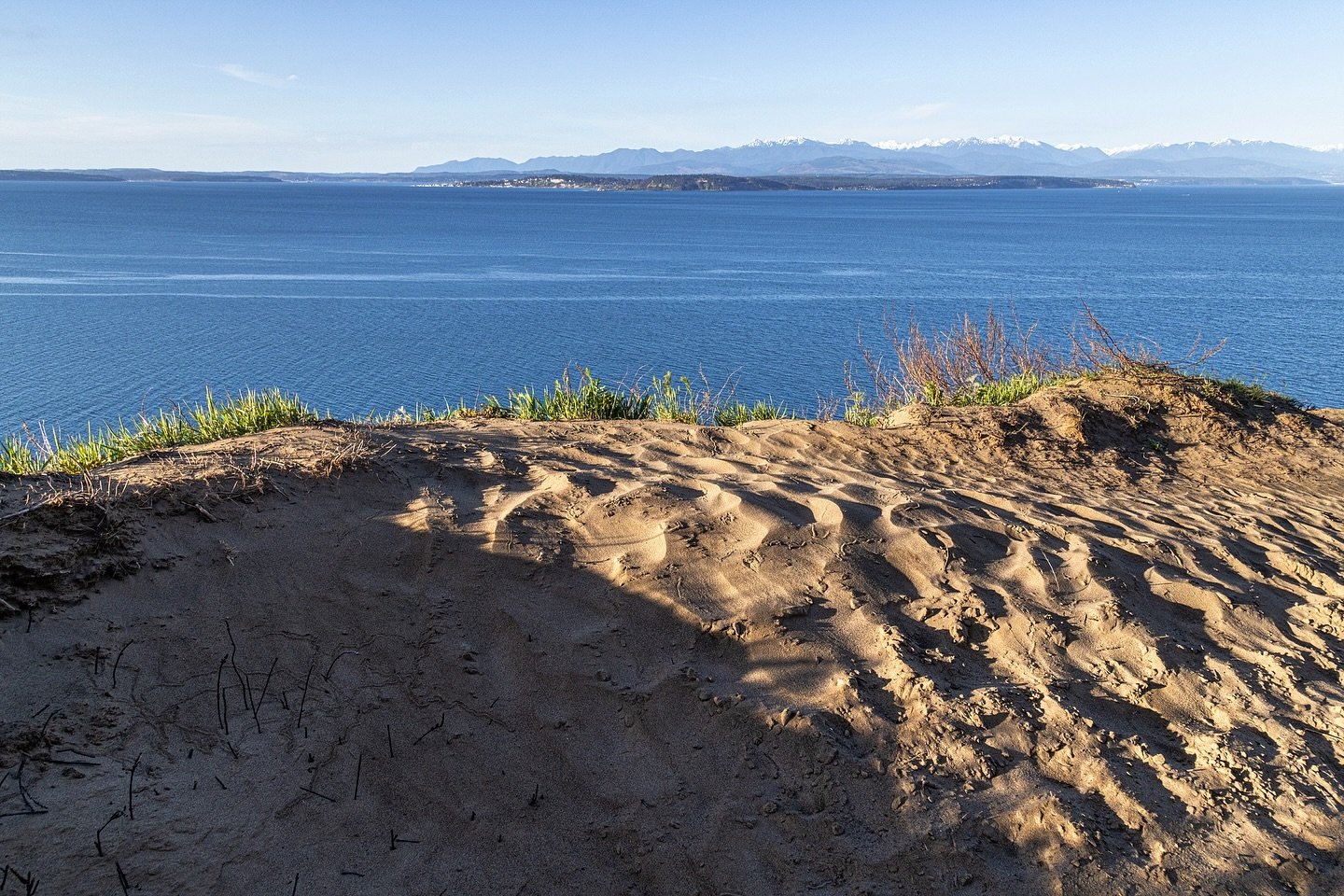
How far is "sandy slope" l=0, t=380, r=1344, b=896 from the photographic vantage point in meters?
3.18

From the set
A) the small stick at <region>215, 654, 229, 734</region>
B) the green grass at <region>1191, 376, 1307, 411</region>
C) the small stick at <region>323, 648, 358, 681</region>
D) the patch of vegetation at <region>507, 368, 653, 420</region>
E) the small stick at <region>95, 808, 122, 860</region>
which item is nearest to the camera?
the small stick at <region>95, 808, 122, 860</region>

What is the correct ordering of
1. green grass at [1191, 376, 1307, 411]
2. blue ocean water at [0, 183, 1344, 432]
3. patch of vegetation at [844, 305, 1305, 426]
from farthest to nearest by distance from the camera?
blue ocean water at [0, 183, 1344, 432] < patch of vegetation at [844, 305, 1305, 426] < green grass at [1191, 376, 1307, 411]

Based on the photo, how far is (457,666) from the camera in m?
3.97

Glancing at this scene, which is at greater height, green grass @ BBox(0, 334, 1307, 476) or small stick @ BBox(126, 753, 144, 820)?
small stick @ BBox(126, 753, 144, 820)

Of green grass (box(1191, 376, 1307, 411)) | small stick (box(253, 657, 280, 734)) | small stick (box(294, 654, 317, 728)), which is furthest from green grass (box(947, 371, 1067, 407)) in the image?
small stick (box(253, 657, 280, 734))

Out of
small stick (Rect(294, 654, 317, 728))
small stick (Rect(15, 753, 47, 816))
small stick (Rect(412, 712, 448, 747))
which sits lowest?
small stick (Rect(412, 712, 448, 747))

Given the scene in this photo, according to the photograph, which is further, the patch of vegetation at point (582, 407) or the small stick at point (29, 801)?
the patch of vegetation at point (582, 407)

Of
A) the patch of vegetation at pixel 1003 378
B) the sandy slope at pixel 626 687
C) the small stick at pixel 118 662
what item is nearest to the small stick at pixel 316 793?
the sandy slope at pixel 626 687

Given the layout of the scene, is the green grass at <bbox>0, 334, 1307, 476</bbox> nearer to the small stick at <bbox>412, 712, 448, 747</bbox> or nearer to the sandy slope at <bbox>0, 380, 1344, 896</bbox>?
the sandy slope at <bbox>0, 380, 1344, 896</bbox>

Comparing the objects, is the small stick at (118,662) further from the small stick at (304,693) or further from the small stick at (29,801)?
the small stick at (304,693)

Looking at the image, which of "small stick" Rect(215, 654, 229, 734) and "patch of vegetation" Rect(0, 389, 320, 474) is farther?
"patch of vegetation" Rect(0, 389, 320, 474)

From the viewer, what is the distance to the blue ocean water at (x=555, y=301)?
28.4 meters

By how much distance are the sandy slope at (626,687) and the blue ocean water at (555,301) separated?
20.8 meters

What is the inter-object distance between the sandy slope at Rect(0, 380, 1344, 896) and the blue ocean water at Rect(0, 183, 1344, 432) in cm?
2080
